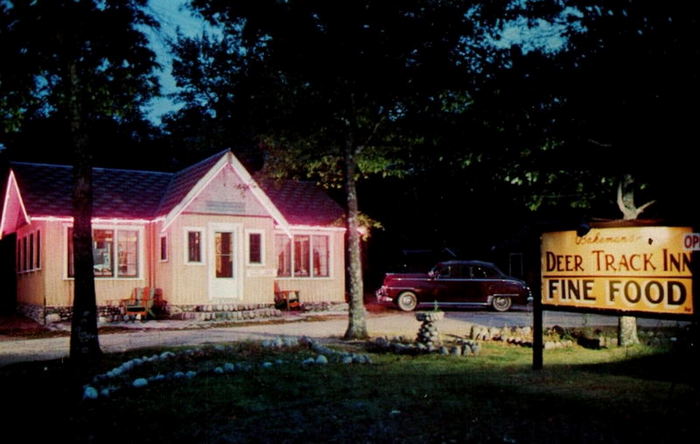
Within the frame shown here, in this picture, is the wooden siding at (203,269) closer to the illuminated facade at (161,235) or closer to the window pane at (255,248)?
the illuminated facade at (161,235)

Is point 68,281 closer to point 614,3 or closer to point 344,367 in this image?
point 344,367

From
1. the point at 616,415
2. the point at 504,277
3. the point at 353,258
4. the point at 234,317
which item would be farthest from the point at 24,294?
the point at 616,415

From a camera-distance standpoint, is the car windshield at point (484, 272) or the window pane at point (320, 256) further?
the window pane at point (320, 256)

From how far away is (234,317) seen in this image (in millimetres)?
21469

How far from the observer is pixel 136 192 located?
24.0 m

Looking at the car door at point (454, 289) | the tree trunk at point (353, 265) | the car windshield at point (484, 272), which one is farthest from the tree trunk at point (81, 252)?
the car windshield at point (484, 272)

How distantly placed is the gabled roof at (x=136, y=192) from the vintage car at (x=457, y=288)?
386cm

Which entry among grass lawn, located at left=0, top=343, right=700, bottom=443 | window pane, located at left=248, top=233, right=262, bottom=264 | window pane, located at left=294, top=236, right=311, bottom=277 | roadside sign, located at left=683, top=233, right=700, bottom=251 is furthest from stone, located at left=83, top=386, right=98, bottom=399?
window pane, located at left=294, top=236, right=311, bottom=277

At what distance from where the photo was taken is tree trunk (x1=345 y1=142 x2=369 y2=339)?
48.4 ft

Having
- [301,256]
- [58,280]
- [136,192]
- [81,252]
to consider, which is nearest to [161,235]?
[136,192]

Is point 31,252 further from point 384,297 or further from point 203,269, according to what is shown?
point 384,297

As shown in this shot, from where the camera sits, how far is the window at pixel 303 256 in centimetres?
2577

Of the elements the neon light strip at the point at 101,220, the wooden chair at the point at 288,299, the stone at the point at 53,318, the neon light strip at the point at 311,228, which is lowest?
the stone at the point at 53,318

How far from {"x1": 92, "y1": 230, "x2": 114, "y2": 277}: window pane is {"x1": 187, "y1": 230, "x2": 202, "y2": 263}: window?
2.55m
